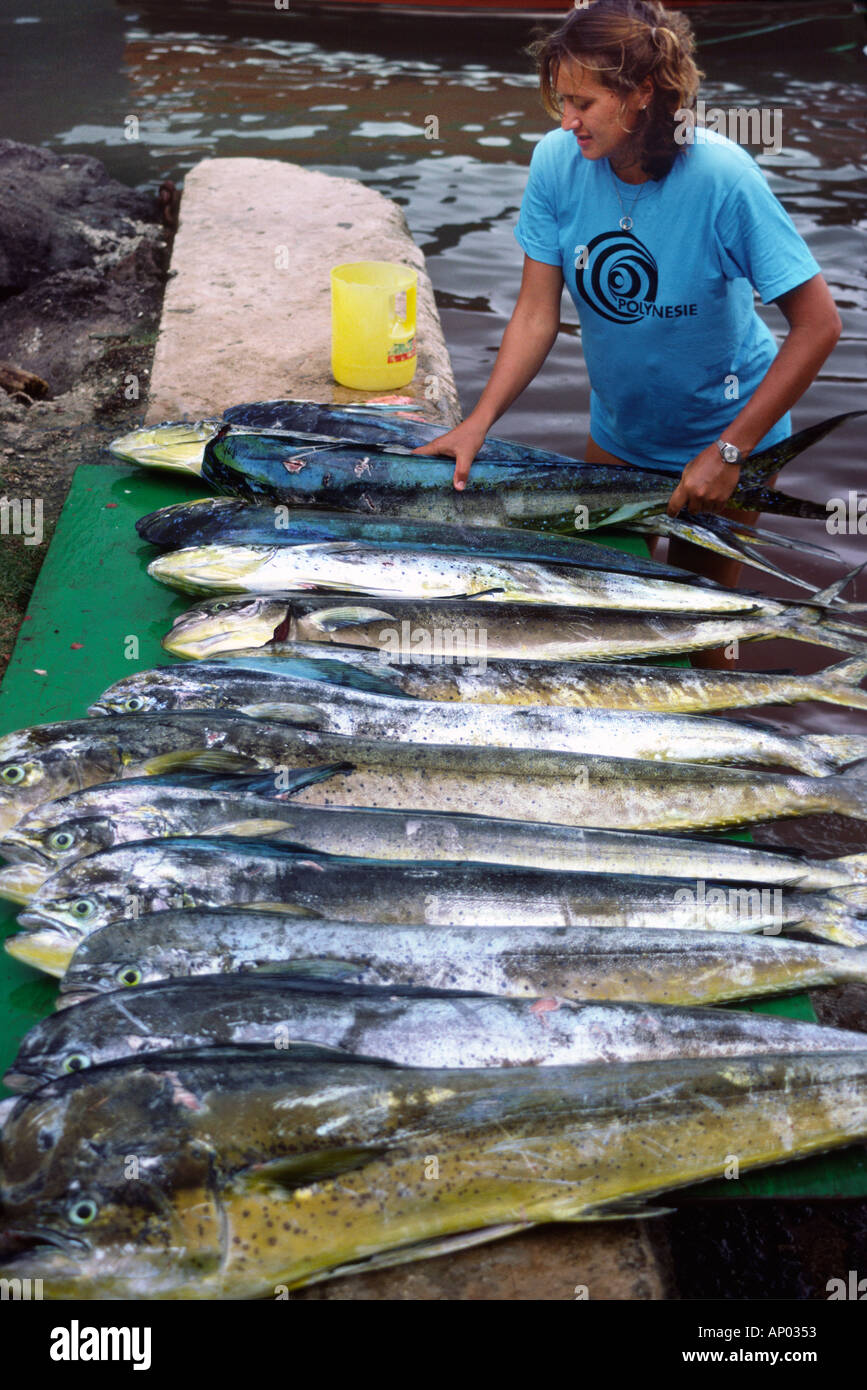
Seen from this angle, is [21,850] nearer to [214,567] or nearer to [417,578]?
[214,567]

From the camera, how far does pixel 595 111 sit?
3377 mm

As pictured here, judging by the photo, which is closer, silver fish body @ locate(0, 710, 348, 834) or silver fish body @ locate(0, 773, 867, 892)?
silver fish body @ locate(0, 773, 867, 892)

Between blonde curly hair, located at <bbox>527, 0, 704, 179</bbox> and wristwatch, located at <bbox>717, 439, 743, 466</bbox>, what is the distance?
0.93 metres

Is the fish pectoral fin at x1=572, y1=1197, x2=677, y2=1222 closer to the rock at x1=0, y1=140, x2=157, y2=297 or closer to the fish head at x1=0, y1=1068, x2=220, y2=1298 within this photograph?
the fish head at x1=0, y1=1068, x2=220, y2=1298

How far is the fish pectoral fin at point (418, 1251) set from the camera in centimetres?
180

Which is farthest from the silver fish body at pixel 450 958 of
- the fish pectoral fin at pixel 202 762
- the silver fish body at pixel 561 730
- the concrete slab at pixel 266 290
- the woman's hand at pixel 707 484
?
the concrete slab at pixel 266 290

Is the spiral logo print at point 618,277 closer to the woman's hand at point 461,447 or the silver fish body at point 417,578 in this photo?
the woman's hand at point 461,447

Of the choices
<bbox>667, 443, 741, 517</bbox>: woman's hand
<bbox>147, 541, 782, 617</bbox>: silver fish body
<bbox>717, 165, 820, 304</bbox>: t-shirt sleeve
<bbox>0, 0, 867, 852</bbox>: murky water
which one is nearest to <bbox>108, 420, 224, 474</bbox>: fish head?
<bbox>147, 541, 782, 617</bbox>: silver fish body

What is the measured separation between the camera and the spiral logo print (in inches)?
147

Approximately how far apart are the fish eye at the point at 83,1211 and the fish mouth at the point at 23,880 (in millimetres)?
747

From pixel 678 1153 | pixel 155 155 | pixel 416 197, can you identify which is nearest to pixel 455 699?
pixel 678 1153

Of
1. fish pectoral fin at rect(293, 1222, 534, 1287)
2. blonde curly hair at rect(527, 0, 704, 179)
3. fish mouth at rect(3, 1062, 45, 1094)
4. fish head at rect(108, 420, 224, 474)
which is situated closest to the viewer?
fish pectoral fin at rect(293, 1222, 534, 1287)

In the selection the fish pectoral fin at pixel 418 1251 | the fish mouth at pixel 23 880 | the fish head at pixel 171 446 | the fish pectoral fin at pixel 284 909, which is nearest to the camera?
the fish pectoral fin at pixel 418 1251

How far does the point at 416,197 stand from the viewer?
11906 mm
